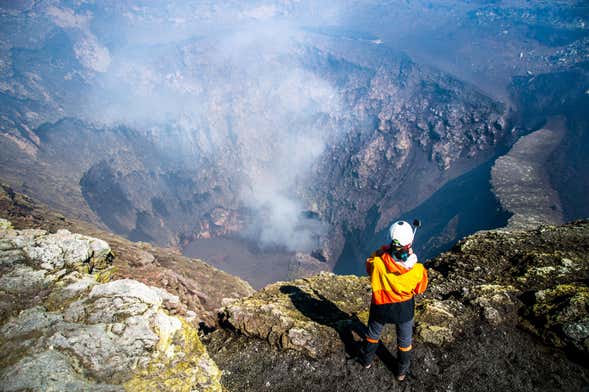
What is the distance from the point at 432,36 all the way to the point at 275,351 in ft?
705

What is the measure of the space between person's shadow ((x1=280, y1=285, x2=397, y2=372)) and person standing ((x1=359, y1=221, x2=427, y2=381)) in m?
0.64

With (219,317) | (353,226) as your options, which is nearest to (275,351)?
(219,317)

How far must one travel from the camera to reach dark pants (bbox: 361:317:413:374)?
6.74m

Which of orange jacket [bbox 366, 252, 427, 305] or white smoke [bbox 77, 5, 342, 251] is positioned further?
white smoke [bbox 77, 5, 342, 251]

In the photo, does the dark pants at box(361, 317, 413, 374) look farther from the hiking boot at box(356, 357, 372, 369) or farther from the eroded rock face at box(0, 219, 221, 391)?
the eroded rock face at box(0, 219, 221, 391)

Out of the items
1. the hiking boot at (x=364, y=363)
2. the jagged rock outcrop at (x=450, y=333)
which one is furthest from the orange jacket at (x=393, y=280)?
the jagged rock outcrop at (x=450, y=333)

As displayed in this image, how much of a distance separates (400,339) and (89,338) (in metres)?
6.85

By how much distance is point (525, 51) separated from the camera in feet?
428

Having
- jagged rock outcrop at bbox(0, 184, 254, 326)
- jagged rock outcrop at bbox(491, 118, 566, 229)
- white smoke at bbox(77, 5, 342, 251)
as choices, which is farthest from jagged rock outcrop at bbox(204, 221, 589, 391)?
white smoke at bbox(77, 5, 342, 251)

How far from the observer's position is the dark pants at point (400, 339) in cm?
674

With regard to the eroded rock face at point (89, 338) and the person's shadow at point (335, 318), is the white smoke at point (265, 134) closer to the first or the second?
the person's shadow at point (335, 318)

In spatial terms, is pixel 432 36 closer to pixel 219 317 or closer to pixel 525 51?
pixel 525 51

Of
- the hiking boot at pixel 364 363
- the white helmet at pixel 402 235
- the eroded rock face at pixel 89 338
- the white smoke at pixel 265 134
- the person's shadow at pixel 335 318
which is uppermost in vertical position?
the white helmet at pixel 402 235

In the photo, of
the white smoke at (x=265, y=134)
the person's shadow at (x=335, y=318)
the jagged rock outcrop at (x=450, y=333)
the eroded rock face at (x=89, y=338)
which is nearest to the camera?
the eroded rock face at (x=89, y=338)
